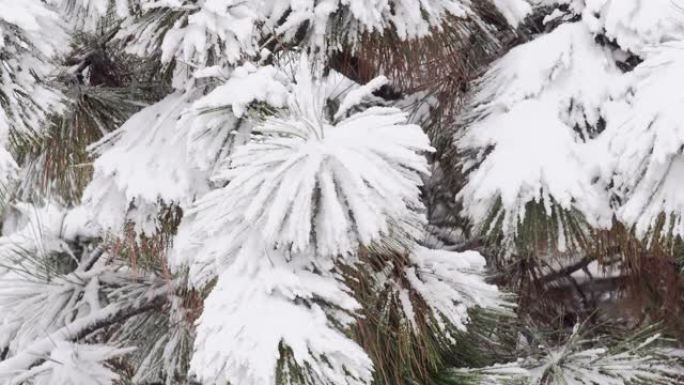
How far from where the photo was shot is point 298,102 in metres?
0.68

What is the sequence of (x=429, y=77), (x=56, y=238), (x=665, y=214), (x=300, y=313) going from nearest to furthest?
1. (x=300, y=313)
2. (x=665, y=214)
3. (x=429, y=77)
4. (x=56, y=238)

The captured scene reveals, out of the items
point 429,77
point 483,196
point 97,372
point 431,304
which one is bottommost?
point 97,372

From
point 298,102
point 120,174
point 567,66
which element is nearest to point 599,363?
point 567,66

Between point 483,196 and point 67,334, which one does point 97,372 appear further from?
point 483,196

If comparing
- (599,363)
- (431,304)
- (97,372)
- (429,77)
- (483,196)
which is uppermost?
(429,77)

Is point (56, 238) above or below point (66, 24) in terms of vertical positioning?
below

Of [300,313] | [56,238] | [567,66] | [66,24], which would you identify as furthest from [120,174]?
[56,238]

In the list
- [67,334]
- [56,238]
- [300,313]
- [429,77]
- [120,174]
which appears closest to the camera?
[300,313]

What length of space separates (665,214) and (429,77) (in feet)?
1.31

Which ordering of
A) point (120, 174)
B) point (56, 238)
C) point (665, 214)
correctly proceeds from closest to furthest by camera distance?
1. point (665, 214)
2. point (120, 174)
3. point (56, 238)

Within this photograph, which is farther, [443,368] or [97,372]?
[97,372]

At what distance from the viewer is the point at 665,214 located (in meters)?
0.71

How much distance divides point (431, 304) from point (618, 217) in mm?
223

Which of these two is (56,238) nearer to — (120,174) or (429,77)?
(120,174)
